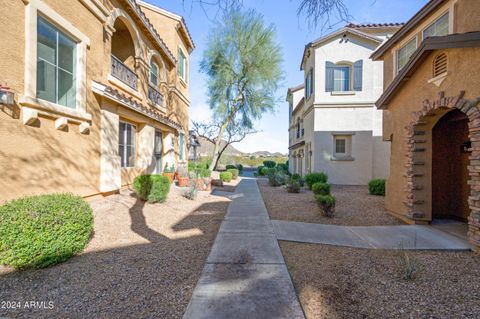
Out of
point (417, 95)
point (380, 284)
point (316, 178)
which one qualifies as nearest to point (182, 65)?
point (316, 178)

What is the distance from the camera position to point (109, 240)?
472 centimetres

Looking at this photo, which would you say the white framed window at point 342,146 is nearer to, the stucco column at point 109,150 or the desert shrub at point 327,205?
the desert shrub at point 327,205

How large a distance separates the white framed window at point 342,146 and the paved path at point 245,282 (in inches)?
421

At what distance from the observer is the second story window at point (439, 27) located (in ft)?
22.7

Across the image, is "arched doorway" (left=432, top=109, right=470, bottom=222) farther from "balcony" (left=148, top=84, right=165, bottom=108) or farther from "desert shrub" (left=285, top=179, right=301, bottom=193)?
"balcony" (left=148, top=84, right=165, bottom=108)

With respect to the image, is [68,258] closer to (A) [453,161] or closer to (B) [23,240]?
(B) [23,240]

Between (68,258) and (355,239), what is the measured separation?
5.66m

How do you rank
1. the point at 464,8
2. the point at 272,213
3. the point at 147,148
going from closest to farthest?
the point at 464,8 < the point at 272,213 < the point at 147,148

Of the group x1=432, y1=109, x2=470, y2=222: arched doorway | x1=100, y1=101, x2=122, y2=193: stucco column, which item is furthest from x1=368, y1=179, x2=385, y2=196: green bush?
x1=100, y1=101, x2=122, y2=193: stucco column

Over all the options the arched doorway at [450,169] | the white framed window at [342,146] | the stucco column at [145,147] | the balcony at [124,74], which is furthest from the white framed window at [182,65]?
the arched doorway at [450,169]

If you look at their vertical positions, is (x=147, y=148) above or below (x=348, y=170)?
above

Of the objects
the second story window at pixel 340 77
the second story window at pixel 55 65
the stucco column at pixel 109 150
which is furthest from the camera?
the second story window at pixel 340 77

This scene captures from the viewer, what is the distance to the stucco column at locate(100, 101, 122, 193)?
725 cm

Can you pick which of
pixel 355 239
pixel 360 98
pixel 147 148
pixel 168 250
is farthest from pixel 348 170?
pixel 168 250
